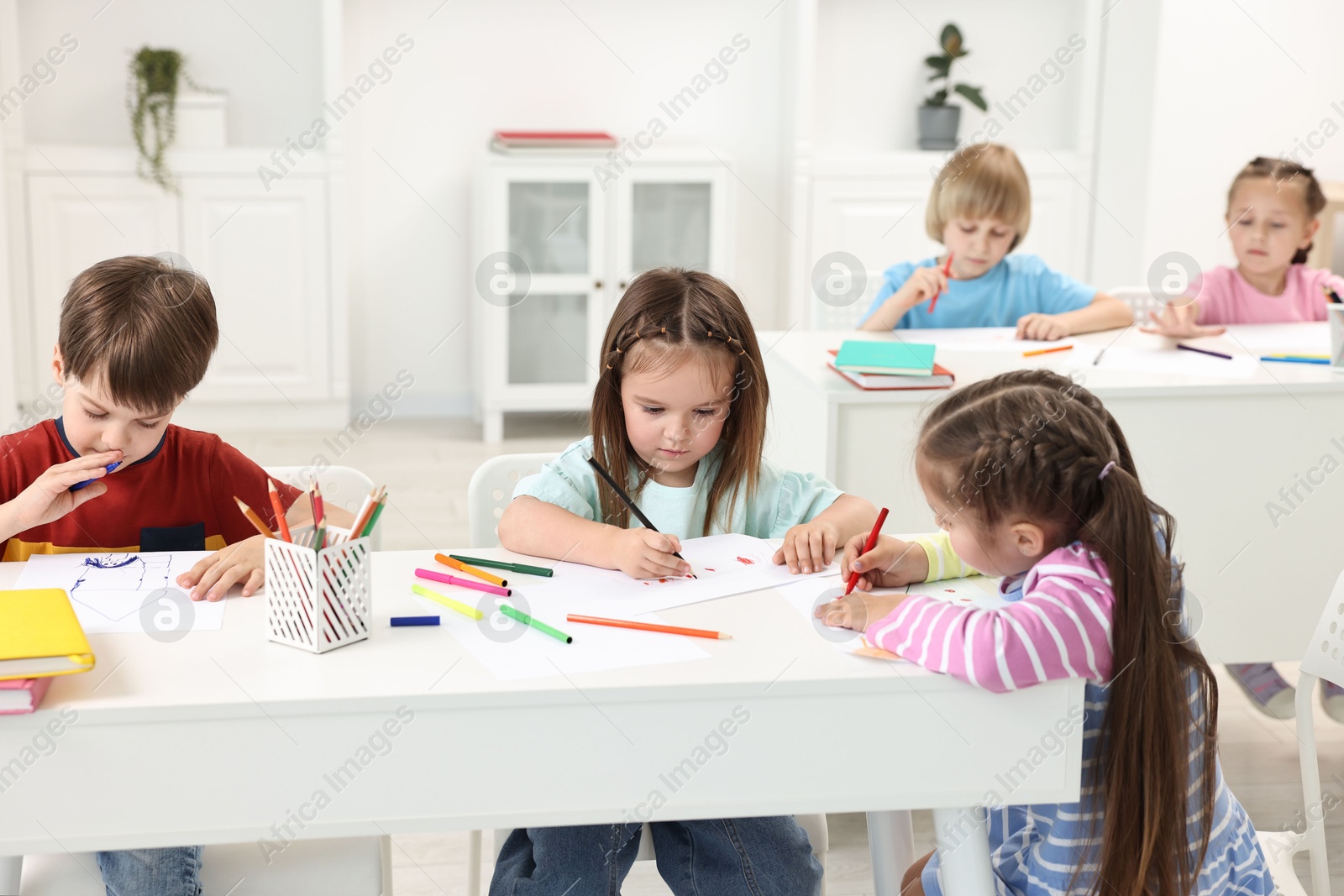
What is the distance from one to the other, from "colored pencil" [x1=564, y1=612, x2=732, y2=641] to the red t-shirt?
48 cm

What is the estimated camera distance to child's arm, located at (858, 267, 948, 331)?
8.36 feet

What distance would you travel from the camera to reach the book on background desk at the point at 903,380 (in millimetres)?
2066

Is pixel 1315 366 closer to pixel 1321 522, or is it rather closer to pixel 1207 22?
pixel 1321 522

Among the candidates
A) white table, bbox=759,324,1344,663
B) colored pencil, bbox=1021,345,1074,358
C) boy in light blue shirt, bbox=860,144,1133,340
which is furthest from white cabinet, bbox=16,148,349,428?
colored pencil, bbox=1021,345,1074,358

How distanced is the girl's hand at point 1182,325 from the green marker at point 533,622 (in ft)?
5.82

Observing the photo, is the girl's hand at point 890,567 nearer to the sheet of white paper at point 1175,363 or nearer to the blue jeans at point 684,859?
the blue jeans at point 684,859

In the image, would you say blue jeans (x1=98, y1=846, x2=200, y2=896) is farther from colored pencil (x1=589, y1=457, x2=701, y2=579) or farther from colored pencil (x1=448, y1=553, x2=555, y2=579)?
colored pencil (x1=589, y1=457, x2=701, y2=579)

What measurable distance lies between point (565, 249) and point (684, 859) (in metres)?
2.94

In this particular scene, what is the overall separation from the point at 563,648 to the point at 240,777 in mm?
266

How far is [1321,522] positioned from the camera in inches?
85.1

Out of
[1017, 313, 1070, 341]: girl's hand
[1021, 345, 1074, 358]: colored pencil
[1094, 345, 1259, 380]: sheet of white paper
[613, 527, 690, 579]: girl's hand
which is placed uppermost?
[1017, 313, 1070, 341]: girl's hand

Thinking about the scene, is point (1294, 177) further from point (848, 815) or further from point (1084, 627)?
point (1084, 627)

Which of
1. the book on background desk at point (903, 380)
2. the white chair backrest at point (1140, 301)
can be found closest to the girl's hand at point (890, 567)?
the book on background desk at point (903, 380)

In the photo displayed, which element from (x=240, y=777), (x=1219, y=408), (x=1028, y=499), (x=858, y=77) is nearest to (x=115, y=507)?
(x=240, y=777)
